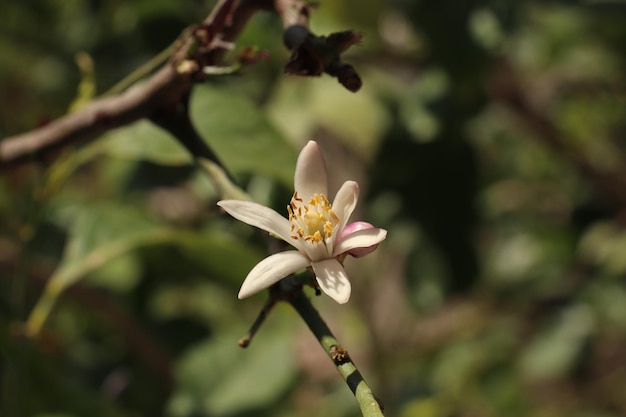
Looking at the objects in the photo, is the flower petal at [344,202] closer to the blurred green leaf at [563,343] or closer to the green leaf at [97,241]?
the green leaf at [97,241]

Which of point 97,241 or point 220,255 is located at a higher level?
point 97,241

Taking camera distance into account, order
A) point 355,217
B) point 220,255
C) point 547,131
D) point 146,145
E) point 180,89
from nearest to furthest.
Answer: point 180,89 → point 146,145 → point 220,255 → point 547,131 → point 355,217

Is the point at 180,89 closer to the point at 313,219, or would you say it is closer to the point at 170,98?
the point at 170,98

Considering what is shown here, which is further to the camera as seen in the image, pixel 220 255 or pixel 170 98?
pixel 220 255

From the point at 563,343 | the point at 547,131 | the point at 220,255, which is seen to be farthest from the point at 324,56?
the point at 563,343

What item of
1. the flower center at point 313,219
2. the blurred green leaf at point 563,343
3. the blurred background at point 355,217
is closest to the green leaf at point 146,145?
the blurred background at point 355,217

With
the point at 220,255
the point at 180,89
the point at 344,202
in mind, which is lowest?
the point at 344,202

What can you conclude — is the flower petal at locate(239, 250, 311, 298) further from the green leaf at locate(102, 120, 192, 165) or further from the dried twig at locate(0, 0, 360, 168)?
the green leaf at locate(102, 120, 192, 165)
